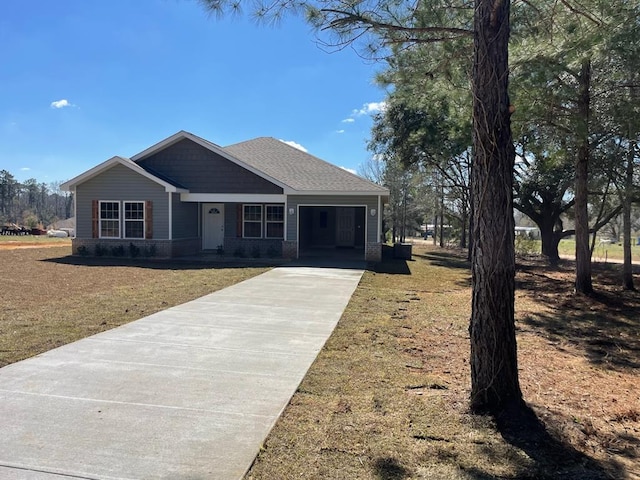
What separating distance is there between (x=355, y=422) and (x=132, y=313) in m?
5.14

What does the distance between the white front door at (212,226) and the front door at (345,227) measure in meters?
7.34

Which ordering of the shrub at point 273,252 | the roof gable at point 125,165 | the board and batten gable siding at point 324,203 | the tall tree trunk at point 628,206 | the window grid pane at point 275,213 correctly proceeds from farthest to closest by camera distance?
the window grid pane at point 275,213, the shrub at point 273,252, the board and batten gable siding at point 324,203, the roof gable at point 125,165, the tall tree trunk at point 628,206

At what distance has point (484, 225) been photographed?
12.2ft

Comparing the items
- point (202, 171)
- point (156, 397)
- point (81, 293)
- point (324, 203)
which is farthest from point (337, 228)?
point (156, 397)

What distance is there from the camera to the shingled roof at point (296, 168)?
687 inches

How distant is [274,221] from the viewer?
757 inches

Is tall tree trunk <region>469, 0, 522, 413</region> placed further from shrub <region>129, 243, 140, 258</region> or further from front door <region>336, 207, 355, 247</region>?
front door <region>336, 207, 355, 247</region>

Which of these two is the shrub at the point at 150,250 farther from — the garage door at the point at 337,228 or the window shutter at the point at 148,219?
the garage door at the point at 337,228

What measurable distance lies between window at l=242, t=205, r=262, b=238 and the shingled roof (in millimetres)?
1826

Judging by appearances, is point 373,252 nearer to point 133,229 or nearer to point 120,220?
point 133,229

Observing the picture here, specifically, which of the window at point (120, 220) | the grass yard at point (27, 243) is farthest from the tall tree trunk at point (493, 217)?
the grass yard at point (27, 243)

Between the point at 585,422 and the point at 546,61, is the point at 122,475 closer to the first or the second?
the point at 585,422

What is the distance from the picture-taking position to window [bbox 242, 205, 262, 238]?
19234mm

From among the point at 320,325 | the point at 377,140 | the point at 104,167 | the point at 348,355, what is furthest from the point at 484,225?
the point at 377,140
